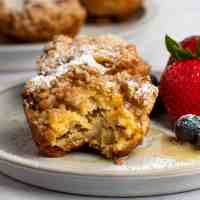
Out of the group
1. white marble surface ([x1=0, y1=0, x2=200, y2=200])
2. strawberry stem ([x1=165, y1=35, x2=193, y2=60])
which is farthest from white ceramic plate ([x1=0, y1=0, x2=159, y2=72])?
strawberry stem ([x1=165, y1=35, x2=193, y2=60])

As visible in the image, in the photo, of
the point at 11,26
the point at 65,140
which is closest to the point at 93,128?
the point at 65,140

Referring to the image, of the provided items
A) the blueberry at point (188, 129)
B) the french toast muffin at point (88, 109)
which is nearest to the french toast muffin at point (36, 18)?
the french toast muffin at point (88, 109)

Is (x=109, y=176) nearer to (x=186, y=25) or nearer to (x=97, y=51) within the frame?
(x=97, y=51)

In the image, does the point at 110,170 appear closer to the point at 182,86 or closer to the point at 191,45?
the point at 182,86

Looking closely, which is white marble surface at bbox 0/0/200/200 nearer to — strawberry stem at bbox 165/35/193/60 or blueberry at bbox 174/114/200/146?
blueberry at bbox 174/114/200/146

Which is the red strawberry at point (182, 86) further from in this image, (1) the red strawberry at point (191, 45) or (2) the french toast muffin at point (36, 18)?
(2) the french toast muffin at point (36, 18)

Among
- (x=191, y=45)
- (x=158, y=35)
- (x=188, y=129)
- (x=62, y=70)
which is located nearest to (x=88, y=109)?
(x=62, y=70)
